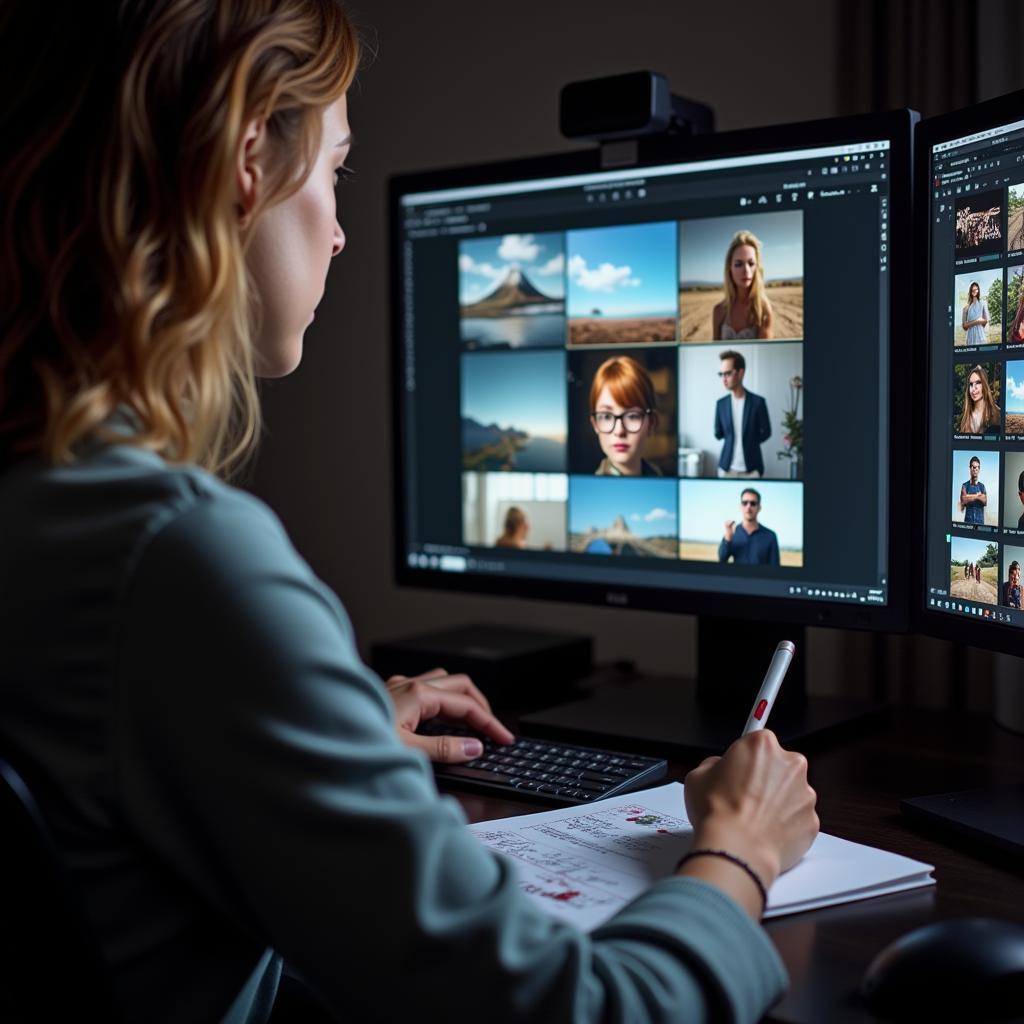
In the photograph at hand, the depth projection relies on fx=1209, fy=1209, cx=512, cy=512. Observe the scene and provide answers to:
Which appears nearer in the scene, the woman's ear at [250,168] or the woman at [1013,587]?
the woman's ear at [250,168]

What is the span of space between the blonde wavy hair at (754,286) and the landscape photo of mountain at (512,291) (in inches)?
7.6

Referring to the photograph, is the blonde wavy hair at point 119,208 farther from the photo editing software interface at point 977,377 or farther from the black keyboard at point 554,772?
the photo editing software interface at point 977,377

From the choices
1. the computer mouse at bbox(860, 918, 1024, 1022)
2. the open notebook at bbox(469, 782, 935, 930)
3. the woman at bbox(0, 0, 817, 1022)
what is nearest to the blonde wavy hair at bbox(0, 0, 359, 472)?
the woman at bbox(0, 0, 817, 1022)

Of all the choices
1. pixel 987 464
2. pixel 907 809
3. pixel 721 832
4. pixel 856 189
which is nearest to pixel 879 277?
pixel 856 189

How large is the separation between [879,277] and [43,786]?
826mm

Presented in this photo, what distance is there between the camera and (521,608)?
202cm

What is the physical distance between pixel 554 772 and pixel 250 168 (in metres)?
0.55

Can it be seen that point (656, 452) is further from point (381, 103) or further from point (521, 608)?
point (381, 103)

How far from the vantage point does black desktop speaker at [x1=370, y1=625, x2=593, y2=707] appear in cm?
136

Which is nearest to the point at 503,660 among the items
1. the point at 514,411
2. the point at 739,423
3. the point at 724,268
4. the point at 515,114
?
the point at 514,411

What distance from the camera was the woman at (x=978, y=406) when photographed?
97cm

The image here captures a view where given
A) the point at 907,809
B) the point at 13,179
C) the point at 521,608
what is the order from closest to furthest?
the point at 13,179 → the point at 907,809 → the point at 521,608

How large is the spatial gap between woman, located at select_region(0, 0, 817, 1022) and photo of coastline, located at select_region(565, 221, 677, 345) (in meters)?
0.52

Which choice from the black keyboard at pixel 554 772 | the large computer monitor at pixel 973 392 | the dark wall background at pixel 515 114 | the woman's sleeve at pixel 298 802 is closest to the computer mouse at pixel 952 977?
the woman's sleeve at pixel 298 802
